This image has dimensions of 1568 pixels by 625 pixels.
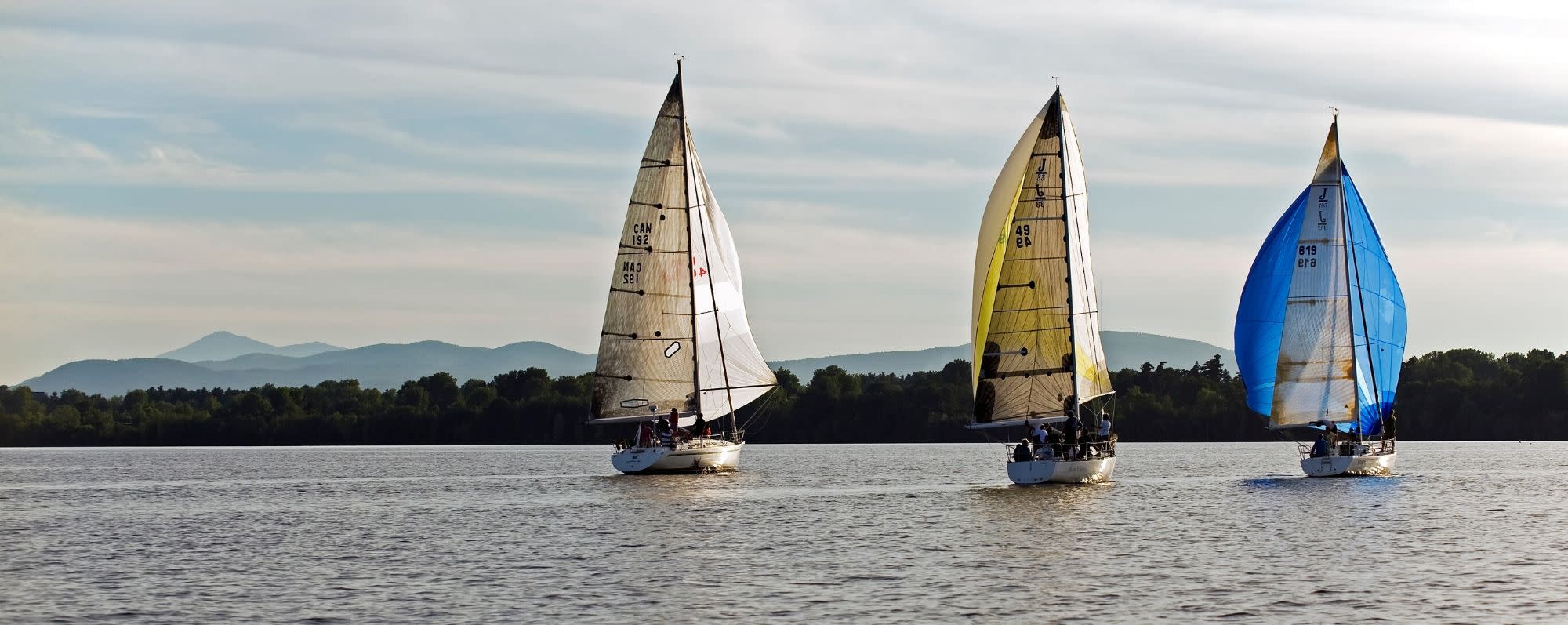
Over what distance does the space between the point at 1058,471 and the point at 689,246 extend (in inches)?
740

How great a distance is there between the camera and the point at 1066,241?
209ft

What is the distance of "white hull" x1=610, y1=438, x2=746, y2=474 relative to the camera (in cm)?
7262

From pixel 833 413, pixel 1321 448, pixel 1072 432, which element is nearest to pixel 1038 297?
pixel 1072 432

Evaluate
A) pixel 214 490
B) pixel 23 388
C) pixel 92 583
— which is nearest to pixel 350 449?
pixel 23 388

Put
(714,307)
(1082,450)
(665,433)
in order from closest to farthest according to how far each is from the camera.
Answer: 1. (1082,450)
2. (665,433)
3. (714,307)

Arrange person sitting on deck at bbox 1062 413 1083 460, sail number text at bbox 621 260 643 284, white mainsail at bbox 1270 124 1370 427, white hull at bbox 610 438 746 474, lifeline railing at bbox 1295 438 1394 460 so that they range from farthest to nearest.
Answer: sail number text at bbox 621 260 643 284 → white hull at bbox 610 438 746 474 → lifeline railing at bbox 1295 438 1394 460 → white mainsail at bbox 1270 124 1370 427 → person sitting on deck at bbox 1062 413 1083 460

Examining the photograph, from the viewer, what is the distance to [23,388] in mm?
168000

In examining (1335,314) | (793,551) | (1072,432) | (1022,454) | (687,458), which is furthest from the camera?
(687,458)

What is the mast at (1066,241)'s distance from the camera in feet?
209

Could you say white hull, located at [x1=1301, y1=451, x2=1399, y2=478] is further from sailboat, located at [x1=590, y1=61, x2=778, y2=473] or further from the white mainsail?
sailboat, located at [x1=590, y1=61, x2=778, y2=473]

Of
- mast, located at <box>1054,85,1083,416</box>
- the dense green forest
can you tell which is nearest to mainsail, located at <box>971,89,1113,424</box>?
mast, located at <box>1054,85,1083,416</box>

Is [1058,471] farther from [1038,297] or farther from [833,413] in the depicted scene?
[833,413]

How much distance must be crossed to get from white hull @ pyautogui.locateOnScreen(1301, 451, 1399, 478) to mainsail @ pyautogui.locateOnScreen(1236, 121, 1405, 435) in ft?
3.74

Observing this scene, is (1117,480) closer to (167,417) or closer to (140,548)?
(140,548)
